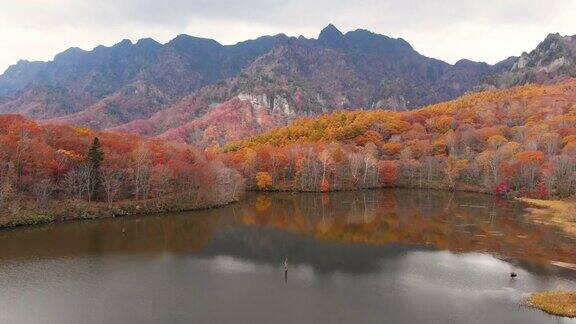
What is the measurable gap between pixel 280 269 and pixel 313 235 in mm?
18553

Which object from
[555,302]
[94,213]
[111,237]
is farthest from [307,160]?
[555,302]

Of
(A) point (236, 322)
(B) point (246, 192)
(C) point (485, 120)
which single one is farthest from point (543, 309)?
(C) point (485, 120)

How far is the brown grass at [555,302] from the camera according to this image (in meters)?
35.8

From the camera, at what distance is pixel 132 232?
63.9 meters

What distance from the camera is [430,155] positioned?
132375mm

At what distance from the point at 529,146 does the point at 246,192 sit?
76.3 metres

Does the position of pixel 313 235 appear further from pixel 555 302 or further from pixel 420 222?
pixel 555 302

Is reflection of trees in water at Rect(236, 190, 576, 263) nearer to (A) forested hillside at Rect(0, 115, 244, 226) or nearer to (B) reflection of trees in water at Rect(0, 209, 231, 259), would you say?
(A) forested hillside at Rect(0, 115, 244, 226)

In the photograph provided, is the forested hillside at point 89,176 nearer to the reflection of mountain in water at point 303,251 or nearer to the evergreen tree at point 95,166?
the evergreen tree at point 95,166

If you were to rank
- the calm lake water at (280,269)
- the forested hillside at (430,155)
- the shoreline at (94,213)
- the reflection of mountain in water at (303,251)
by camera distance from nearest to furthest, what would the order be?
the calm lake water at (280,269)
the reflection of mountain in water at (303,251)
the shoreline at (94,213)
the forested hillside at (430,155)

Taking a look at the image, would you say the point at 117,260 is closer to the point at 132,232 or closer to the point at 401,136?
the point at 132,232

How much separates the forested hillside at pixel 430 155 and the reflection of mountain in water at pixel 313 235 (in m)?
22.0

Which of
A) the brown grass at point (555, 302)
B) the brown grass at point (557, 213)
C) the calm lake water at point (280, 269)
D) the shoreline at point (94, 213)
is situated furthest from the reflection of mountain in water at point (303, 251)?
the brown grass at point (557, 213)

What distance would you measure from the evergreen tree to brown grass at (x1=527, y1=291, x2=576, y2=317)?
208 ft
